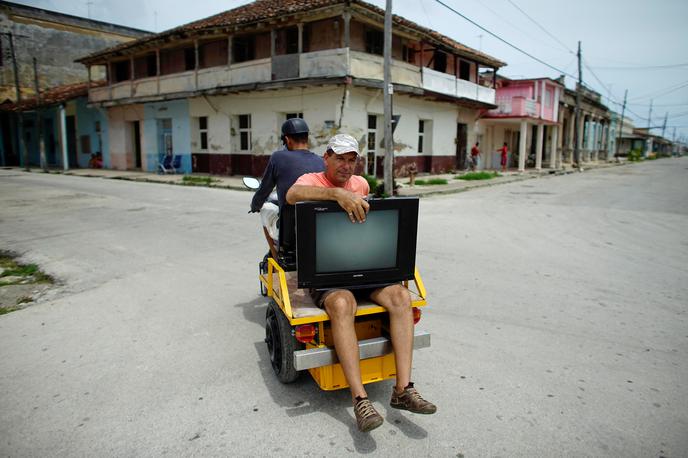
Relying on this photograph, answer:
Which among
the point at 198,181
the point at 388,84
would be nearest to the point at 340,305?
the point at 388,84

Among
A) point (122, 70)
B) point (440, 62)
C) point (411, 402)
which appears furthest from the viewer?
point (122, 70)

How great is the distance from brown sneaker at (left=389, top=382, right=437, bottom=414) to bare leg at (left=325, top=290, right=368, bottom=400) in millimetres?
181

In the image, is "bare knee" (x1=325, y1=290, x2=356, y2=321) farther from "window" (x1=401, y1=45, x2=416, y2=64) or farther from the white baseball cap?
"window" (x1=401, y1=45, x2=416, y2=64)

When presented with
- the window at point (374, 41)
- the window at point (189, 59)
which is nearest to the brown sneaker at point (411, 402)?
the window at point (374, 41)

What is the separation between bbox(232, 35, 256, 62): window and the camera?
Answer: 19969 millimetres

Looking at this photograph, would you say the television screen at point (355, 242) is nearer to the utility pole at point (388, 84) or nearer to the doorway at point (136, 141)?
the utility pole at point (388, 84)

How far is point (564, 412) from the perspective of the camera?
2754 millimetres

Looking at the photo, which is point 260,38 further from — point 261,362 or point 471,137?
point 261,362

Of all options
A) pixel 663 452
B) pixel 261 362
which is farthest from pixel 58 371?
pixel 663 452

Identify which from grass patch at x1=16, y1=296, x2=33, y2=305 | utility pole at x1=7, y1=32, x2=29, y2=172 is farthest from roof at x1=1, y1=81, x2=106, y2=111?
grass patch at x1=16, y1=296, x2=33, y2=305

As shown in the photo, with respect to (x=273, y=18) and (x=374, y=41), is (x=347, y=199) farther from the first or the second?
(x=374, y=41)

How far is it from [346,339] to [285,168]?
1.61 m

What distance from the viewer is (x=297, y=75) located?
56.3 feet

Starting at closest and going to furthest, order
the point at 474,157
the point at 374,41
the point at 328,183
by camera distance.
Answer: the point at 328,183 → the point at 374,41 → the point at 474,157
